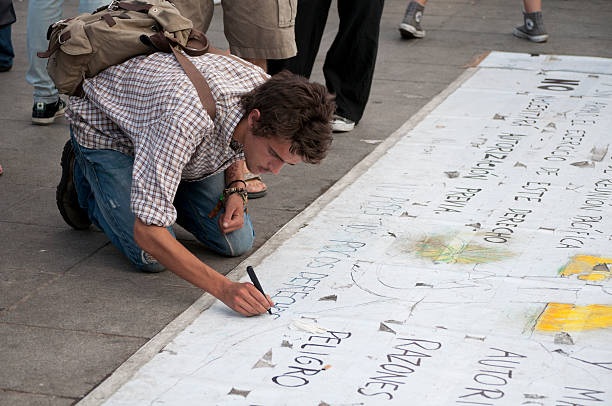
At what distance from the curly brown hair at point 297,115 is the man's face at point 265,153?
0.02 metres

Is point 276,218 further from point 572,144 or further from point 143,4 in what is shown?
point 572,144

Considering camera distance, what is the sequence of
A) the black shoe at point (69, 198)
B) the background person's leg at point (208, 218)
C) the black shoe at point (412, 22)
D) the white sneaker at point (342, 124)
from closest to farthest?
the background person's leg at point (208, 218), the black shoe at point (69, 198), the white sneaker at point (342, 124), the black shoe at point (412, 22)

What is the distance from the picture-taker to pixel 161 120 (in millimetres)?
2475

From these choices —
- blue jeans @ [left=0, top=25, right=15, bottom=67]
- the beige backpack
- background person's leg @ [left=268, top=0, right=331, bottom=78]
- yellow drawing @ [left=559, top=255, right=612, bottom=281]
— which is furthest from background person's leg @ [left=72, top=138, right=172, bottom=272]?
blue jeans @ [left=0, top=25, right=15, bottom=67]

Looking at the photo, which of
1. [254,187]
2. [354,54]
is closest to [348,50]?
[354,54]

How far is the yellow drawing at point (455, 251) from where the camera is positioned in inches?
115

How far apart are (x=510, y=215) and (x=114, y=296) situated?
1496mm

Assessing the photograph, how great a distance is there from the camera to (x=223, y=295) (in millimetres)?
2523

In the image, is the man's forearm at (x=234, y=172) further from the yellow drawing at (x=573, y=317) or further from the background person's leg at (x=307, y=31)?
the background person's leg at (x=307, y=31)

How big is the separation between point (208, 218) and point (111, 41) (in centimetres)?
68

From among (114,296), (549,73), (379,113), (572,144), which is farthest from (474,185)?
(549,73)

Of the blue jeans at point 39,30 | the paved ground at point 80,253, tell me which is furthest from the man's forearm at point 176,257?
the blue jeans at point 39,30

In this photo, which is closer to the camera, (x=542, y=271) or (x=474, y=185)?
(x=542, y=271)

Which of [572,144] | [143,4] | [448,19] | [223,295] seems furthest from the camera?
[448,19]
